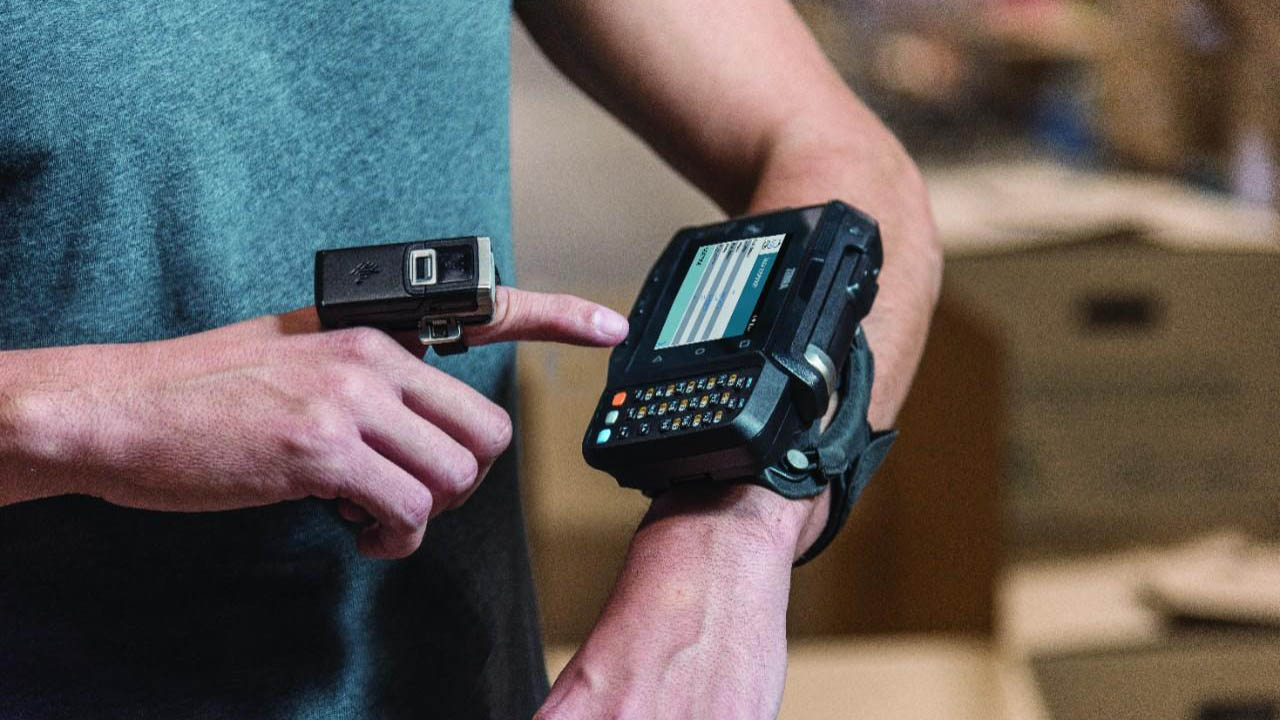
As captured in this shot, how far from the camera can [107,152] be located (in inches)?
23.1

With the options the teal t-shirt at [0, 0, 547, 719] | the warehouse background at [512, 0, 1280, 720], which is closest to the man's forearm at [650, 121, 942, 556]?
the teal t-shirt at [0, 0, 547, 719]

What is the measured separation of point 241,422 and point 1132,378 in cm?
140

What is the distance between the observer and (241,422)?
0.49 meters

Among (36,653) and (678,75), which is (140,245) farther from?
(678,75)

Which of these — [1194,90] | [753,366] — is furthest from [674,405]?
[1194,90]

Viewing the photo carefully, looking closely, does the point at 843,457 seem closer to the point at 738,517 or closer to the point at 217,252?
the point at 738,517

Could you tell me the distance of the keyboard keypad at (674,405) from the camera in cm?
56

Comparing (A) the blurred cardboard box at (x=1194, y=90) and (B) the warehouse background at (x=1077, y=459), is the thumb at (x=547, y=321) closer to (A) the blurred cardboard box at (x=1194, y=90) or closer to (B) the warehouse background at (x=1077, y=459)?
(B) the warehouse background at (x=1077, y=459)

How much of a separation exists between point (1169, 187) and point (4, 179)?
5.91ft

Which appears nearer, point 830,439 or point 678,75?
point 830,439

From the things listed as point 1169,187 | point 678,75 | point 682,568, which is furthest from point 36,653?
point 1169,187

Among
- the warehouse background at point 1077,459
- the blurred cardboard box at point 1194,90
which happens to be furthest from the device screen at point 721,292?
the blurred cardboard box at point 1194,90

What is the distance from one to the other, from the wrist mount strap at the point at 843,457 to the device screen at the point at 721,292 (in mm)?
67

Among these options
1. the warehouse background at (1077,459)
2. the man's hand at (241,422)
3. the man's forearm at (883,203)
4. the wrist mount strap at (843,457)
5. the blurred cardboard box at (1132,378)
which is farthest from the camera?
the blurred cardboard box at (1132,378)
